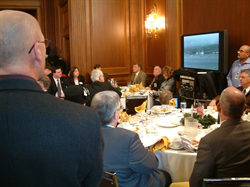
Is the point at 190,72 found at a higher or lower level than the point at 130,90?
higher

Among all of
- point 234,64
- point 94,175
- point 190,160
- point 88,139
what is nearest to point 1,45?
point 88,139

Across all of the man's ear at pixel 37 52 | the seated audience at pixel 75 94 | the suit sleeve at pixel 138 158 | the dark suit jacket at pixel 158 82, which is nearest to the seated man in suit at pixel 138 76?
the dark suit jacket at pixel 158 82

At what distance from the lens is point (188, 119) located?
2.41 metres

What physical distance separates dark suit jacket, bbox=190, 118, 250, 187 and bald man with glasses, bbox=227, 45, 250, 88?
3.46 m

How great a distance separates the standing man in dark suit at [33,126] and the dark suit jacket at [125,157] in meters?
0.93

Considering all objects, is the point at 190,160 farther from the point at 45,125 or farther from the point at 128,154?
the point at 45,125

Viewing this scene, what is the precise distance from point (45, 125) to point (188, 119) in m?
1.92

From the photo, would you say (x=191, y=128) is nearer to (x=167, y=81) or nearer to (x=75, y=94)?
(x=75, y=94)

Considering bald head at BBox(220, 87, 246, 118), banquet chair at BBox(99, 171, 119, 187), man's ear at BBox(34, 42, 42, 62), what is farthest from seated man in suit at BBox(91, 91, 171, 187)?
man's ear at BBox(34, 42, 42, 62)

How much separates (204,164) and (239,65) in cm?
378

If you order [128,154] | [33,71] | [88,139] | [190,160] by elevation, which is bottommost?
[190,160]

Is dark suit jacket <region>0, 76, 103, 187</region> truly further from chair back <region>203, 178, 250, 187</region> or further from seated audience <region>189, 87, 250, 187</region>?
seated audience <region>189, 87, 250, 187</region>

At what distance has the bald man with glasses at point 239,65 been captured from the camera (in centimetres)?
467

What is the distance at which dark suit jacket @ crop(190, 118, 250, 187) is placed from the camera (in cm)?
164
